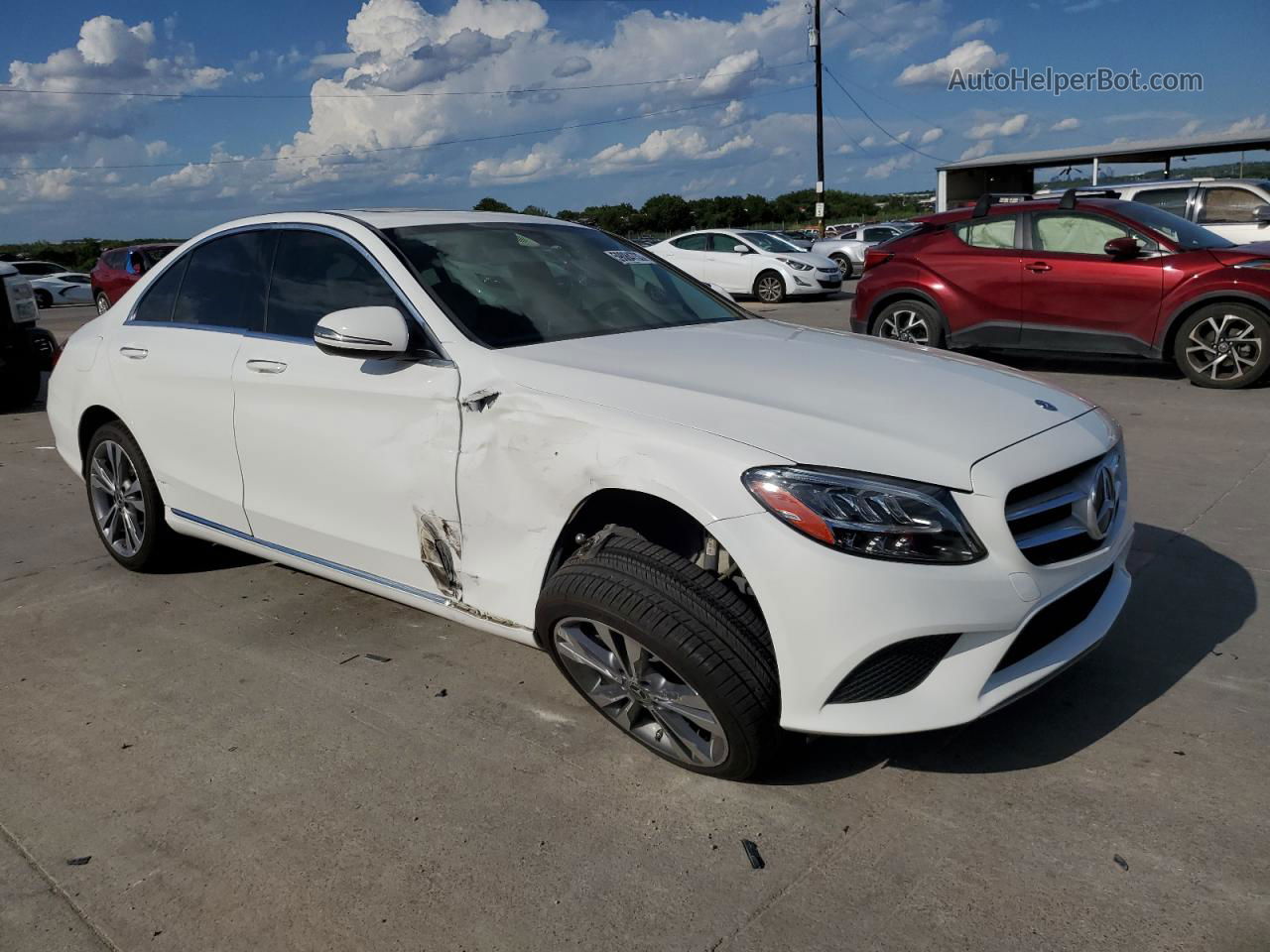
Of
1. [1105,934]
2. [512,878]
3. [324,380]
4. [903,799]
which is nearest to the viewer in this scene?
[1105,934]

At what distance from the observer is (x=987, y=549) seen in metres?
2.55

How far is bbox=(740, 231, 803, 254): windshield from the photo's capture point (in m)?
19.9

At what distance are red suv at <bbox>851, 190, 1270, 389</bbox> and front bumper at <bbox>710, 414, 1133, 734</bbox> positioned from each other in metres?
6.96

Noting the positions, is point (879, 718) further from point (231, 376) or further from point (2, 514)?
point (2, 514)

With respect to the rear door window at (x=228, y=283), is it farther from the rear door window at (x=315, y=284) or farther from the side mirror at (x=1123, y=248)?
the side mirror at (x=1123, y=248)

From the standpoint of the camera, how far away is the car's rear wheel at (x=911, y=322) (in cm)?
977

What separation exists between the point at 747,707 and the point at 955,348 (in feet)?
26.5

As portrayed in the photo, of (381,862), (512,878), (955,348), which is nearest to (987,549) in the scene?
(512,878)

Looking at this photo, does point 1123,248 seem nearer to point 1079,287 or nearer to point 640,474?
point 1079,287

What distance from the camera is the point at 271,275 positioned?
4055mm

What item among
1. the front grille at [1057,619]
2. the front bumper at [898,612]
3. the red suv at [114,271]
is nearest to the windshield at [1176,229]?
the front grille at [1057,619]

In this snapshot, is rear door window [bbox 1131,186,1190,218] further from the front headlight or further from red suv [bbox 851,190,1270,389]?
the front headlight

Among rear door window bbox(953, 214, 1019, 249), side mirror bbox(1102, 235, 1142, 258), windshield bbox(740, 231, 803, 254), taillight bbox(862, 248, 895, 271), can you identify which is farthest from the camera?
windshield bbox(740, 231, 803, 254)

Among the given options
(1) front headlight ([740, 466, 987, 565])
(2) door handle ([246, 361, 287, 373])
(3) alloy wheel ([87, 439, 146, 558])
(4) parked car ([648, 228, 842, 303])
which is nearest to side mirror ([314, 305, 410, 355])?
(2) door handle ([246, 361, 287, 373])
